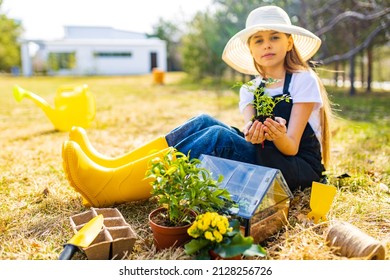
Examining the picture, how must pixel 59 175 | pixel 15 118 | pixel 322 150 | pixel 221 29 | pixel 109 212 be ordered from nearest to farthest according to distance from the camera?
pixel 109 212 → pixel 322 150 → pixel 59 175 → pixel 15 118 → pixel 221 29

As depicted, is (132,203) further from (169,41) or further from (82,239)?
(169,41)

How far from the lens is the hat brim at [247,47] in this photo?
2.00 m

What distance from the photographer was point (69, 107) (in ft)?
14.4

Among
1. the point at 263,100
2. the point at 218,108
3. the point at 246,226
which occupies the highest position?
the point at 263,100

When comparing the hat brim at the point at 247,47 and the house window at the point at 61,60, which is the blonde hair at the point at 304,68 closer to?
the hat brim at the point at 247,47

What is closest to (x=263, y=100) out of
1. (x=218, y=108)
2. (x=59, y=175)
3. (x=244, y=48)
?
(x=244, y=48)

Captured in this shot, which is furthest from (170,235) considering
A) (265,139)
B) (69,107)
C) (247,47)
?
(69,107)

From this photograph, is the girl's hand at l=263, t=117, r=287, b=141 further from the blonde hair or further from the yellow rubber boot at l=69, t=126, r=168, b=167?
the yellow rubber boot at l=69, t=126, r=168, b=167

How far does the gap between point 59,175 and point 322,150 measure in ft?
5.78

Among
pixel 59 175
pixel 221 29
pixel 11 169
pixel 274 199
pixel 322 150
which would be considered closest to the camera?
pixel 274 199

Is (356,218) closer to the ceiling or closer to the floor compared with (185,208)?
closer to the floor

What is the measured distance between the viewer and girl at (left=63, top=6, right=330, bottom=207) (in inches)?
77.5

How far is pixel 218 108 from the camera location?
6.54 m
